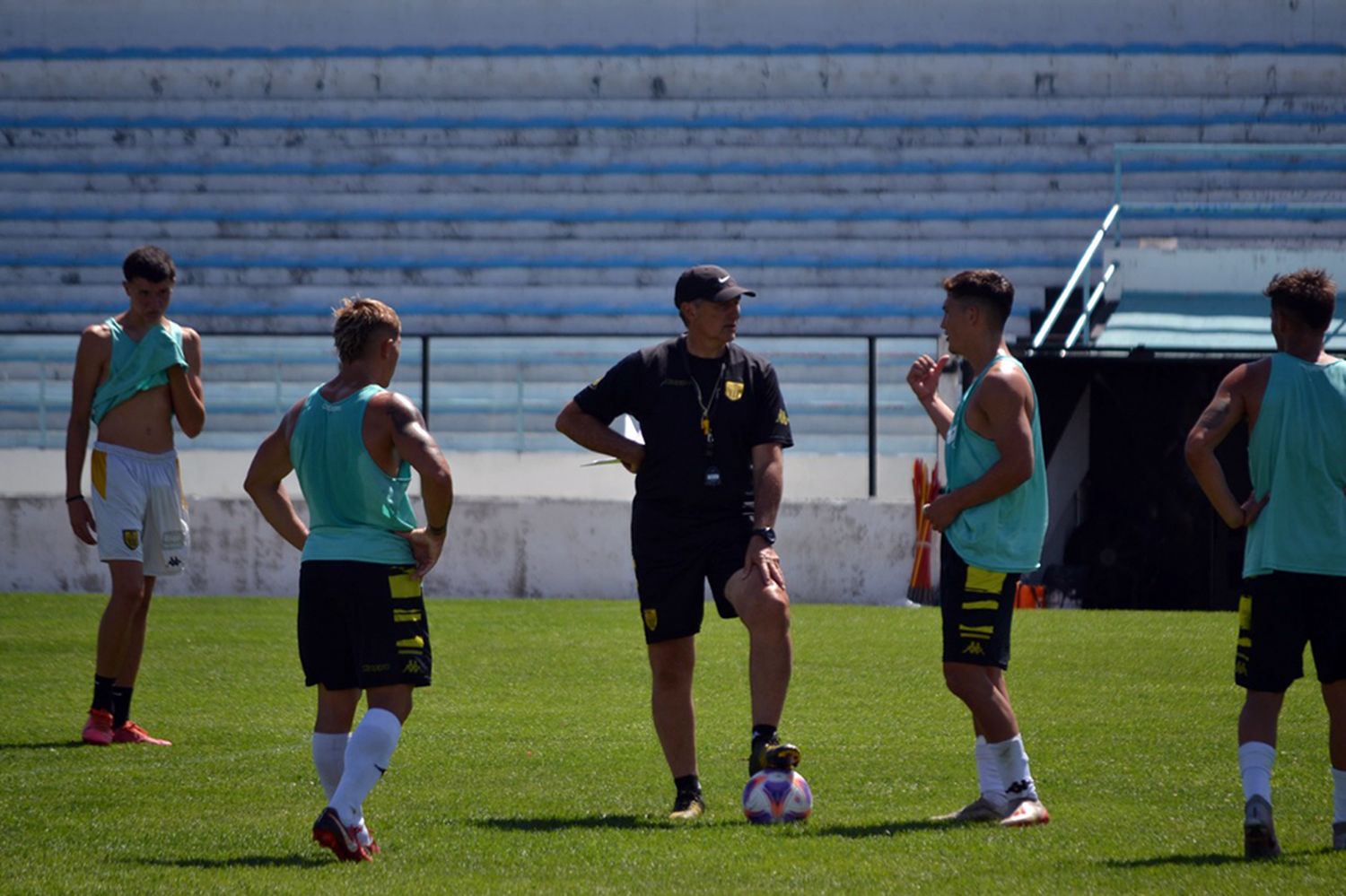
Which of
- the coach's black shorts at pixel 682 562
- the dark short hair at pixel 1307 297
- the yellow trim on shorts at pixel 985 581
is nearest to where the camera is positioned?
the dark short hair at pixel 1307 297

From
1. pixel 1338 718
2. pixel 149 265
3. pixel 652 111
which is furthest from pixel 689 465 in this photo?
pixel 652 111

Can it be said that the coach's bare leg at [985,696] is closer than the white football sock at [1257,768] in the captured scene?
No

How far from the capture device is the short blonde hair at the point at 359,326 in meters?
5.46

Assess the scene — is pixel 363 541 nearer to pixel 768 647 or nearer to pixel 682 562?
pixel 682 562

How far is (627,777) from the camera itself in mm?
6828

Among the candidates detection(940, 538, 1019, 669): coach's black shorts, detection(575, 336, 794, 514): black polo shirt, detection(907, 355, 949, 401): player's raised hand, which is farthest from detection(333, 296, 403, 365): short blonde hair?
detection(940, 538, 1019, 669): coach's black shorts

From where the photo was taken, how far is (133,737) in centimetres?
764

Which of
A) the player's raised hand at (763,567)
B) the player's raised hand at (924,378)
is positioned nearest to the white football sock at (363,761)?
the player's raised hand at (763,567)

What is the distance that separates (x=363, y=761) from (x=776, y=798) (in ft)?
4.44

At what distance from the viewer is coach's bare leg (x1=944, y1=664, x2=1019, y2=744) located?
5.79 meters

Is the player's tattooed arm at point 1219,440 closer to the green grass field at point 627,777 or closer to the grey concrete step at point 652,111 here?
the green grass field at point 627,777

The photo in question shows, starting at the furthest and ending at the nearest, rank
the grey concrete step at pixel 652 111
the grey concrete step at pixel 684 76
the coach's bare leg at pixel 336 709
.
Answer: the grey concrete step at pixel 684 76
the grey concrete step at pixel 652 111
the coach's bare leg at pixel 336 709

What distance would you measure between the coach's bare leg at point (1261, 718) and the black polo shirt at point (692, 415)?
1.71 m

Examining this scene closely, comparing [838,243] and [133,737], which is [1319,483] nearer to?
[133,737]
